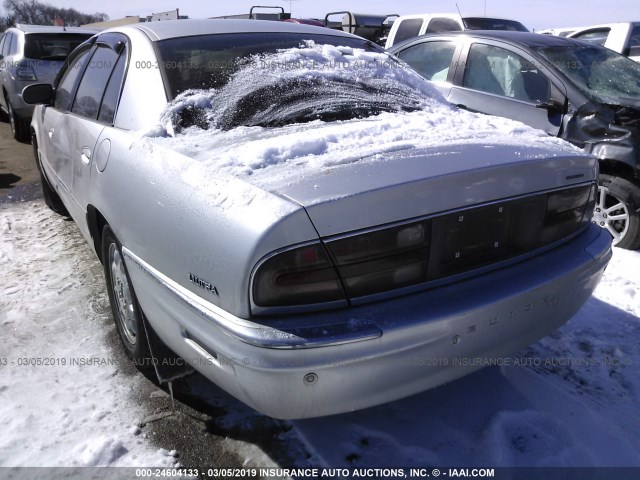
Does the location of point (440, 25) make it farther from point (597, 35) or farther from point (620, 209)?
point (620, 209)

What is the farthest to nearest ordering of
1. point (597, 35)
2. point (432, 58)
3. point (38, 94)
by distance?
point (597, 35) < point (432, 58) < point (38, 94)

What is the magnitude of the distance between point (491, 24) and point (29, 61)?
7070mm

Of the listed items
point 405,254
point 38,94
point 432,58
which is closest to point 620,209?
point 432,58

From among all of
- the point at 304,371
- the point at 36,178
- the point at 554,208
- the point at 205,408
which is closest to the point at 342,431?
the point at 205,408

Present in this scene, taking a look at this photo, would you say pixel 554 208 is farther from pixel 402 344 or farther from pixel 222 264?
pixel 222 264

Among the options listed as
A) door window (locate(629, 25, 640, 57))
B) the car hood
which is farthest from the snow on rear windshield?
door window (locate(629, 25, 640, 57))

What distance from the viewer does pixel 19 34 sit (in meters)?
8.48

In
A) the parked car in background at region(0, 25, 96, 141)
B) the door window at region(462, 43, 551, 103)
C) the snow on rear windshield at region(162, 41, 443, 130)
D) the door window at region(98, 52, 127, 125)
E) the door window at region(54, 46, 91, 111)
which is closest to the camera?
the snow on rear windshield at region(162, 41, 443, 130)

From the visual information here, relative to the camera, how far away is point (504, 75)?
503 cm

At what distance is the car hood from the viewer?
5.66ft

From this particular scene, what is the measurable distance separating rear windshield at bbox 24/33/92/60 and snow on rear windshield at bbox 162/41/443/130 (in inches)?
264

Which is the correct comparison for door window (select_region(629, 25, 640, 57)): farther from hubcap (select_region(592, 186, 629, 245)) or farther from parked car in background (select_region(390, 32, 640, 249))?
hubcap (select_region(592, 186, 629, 245))

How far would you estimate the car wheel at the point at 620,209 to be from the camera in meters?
4.04

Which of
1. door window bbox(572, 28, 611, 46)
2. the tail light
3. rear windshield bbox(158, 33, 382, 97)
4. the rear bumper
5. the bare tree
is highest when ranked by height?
rear windshield bbox(158, 33, 382, 97)
